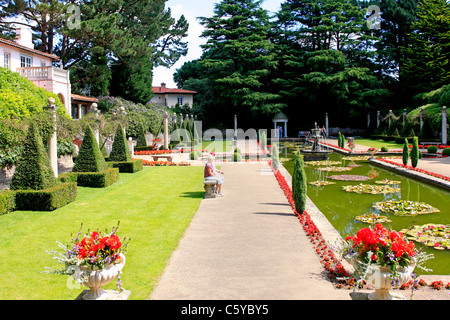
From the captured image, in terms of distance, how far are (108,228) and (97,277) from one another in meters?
4.41

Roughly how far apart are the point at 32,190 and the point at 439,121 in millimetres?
32226

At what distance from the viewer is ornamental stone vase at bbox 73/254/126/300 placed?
424cm

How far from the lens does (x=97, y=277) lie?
4.25 m

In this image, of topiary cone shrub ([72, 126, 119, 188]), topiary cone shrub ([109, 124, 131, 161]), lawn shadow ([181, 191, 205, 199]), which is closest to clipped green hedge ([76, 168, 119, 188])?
topiary cone shrub ([72, 126, 119, 188])

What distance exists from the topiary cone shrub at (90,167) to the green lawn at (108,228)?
463 millimetres

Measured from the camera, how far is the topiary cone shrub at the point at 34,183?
10.4m

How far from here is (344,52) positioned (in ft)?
159

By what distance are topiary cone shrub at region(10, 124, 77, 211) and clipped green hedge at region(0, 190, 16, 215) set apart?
119 millimetres

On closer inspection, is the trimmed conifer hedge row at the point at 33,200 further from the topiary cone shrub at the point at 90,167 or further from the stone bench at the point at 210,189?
the stone bench at the point at 210,189

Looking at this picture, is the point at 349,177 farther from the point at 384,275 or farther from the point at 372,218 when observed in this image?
the point at 384,275

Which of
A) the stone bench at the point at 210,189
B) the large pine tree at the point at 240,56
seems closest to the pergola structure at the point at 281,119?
the large pine tree at the point at 240,56

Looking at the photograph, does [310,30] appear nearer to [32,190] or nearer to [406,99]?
[406,99]

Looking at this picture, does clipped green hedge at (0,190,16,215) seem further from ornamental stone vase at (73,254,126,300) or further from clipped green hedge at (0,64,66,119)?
ornamental stone vase at (73,254,126,300)

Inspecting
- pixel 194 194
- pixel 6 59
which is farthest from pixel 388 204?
pixel 6 59
